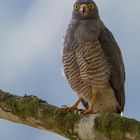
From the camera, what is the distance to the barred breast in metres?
5.56

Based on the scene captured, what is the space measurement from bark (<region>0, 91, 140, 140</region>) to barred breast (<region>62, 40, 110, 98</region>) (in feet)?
5.17

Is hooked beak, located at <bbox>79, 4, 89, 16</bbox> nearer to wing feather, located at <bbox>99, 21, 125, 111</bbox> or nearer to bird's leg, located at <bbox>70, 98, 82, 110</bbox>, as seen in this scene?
wing feather, located at <bbox>99, 21, 125, 111</bbox>

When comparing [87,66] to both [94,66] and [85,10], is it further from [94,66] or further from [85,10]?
[85,10]

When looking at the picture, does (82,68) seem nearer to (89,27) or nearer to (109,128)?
(89,27)

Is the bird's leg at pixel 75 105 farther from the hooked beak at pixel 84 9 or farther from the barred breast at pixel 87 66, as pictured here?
the hooked beak at pixel 84 9

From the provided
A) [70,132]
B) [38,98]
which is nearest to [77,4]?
[38,98]

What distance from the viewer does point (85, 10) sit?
637cm

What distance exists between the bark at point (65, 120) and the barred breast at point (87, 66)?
5.17 feet

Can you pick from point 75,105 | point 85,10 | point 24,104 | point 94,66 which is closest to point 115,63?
point 94,66

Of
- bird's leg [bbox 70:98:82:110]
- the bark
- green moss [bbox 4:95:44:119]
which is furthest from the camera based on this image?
bird's leg [bbox 70:98:82:110]

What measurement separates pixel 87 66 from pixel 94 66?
0.10 meters

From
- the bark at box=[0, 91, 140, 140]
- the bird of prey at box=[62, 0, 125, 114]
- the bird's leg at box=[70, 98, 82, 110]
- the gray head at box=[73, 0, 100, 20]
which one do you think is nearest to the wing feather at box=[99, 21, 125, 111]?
the bird of prey at box=[62, 0, 125, 114]

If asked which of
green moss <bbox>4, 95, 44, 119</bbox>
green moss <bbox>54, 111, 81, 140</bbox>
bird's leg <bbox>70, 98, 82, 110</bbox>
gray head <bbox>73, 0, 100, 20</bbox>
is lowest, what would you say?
bird's leg <bbox>70, 98, 82, 110</bbox>

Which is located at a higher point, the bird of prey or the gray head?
the gray head
